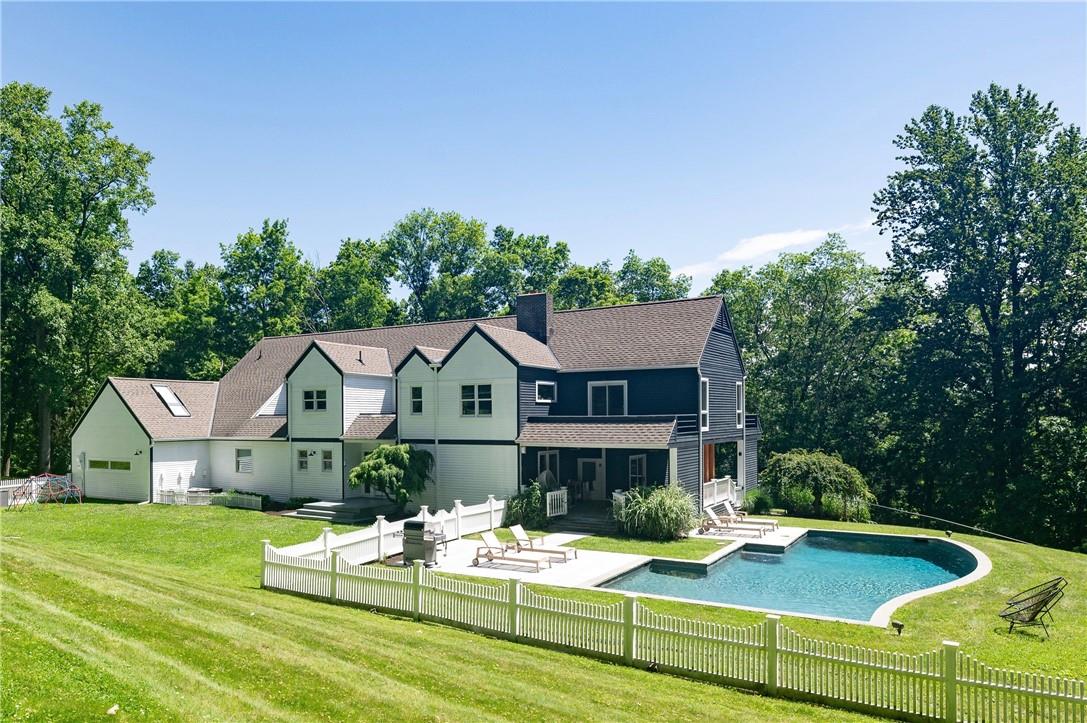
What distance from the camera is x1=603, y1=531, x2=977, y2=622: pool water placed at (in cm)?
1628

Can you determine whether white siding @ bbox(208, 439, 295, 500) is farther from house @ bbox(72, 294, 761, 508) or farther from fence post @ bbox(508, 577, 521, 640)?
fence post @ bbox(508, 577, 521, 640)

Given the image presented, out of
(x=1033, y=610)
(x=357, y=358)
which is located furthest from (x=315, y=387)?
(x=1033, y=610)

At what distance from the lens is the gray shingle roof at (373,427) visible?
28859 mm

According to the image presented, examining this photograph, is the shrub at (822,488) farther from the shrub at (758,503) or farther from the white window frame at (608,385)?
the white window frame at (608,385)

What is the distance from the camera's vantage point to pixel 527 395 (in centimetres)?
2702

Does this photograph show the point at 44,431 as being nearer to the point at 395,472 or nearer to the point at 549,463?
the point at 395,472

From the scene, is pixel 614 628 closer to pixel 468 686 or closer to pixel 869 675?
pixel 468 686

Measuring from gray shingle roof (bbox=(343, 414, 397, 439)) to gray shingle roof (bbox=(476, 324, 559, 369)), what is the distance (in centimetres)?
572

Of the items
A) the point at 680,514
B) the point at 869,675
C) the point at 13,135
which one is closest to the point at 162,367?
the point at 13,135

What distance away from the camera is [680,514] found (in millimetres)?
22766

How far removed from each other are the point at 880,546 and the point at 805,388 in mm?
18845

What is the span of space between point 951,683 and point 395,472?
20060 millimetres

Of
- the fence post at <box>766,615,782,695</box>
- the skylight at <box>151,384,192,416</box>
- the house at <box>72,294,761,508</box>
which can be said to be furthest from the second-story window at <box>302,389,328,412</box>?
the fence post at <box>766,615,782,695</box>

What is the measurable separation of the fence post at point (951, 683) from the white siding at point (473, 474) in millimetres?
18326
